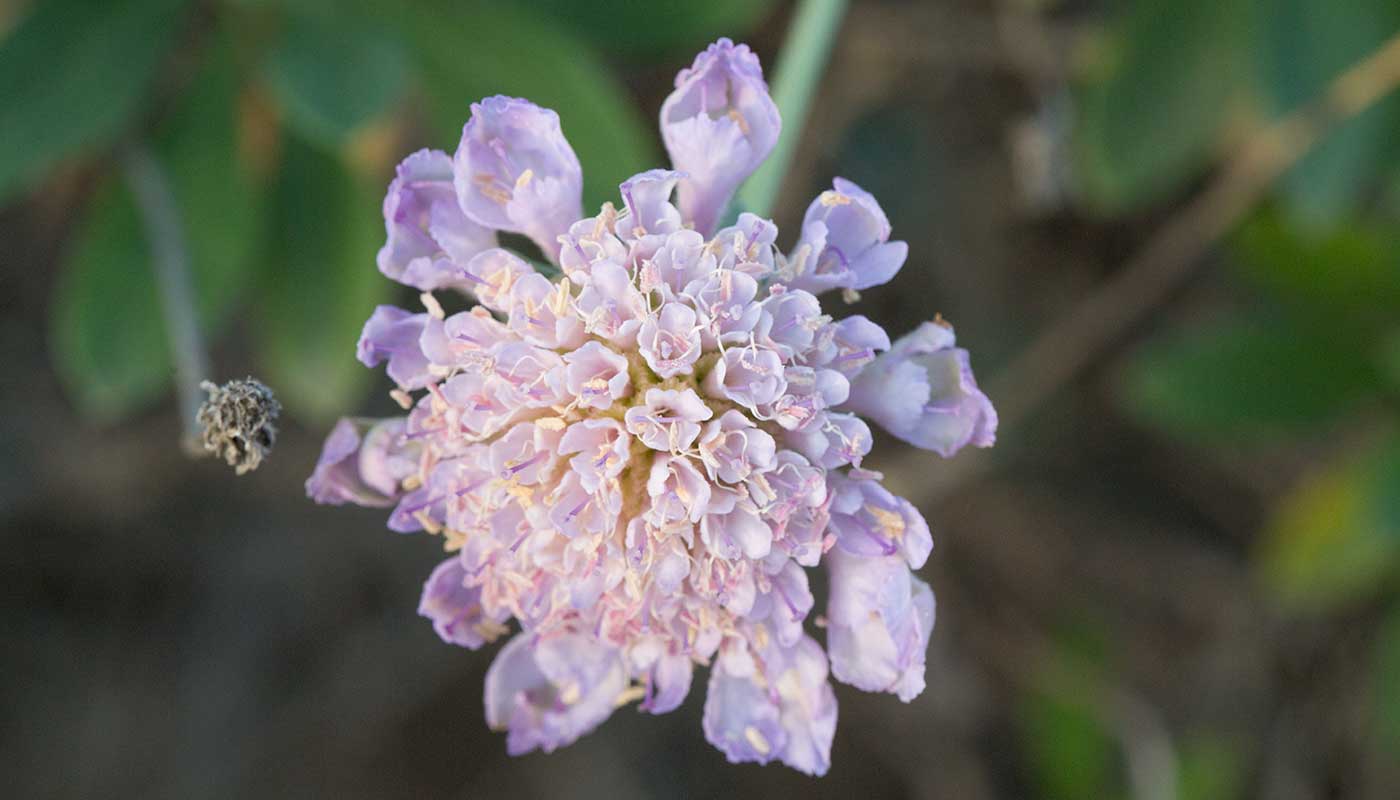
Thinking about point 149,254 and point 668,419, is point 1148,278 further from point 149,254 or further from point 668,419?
point 149,254

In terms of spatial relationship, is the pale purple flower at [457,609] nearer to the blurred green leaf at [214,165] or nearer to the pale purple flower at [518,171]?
the pale purple flower at [518,171]

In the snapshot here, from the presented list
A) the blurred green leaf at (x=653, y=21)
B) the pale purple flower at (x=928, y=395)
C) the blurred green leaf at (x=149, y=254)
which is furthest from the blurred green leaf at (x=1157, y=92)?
the blurred green leaf at (x=149, y=254)

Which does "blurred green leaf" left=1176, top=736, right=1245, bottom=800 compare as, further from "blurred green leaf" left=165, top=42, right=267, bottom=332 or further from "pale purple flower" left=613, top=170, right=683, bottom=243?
"blurred green leaf" left=165, top=42, right=267, bottom=332

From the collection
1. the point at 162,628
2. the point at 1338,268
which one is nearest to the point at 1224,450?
the point at 1338,268

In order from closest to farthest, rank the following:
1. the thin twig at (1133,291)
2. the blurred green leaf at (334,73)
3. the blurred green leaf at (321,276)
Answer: the blurred green leaf at (334,73)
the blurred green leaf at (321,276)
the thin twig at (1133,291)

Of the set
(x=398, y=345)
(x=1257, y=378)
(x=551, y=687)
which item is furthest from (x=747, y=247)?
(x=1257, y=378)

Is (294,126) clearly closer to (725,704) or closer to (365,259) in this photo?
(365,259)
